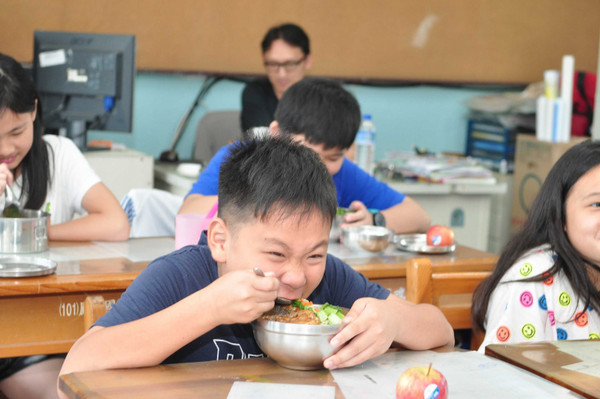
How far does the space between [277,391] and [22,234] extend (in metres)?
1.17

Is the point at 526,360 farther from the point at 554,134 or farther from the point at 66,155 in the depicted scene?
the point at 554,134

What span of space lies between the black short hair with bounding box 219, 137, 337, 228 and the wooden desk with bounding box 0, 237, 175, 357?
24.8 inches

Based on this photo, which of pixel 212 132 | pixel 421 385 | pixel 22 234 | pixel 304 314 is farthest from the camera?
pixel 212 132

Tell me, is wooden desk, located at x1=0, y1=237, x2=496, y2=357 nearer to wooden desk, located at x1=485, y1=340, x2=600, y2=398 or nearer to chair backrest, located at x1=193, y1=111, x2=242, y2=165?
wooden desk, located at x1=485, y1=340, x2=600, y2=398

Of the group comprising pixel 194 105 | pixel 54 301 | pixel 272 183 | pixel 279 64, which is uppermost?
pixel 279 64

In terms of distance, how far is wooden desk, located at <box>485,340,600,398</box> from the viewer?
1.10 metres

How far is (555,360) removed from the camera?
1.21m

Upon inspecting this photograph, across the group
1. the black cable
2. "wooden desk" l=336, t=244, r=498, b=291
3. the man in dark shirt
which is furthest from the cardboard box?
"wooden desk" l=336, t=244, r=498, b=291

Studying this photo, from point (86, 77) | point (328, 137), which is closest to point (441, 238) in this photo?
point (328, 137)

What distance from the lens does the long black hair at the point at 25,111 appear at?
2.20 meters

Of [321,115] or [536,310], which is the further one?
[321,115]

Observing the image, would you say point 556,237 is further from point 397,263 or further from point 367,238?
point 367,238

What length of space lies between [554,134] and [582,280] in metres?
3.06

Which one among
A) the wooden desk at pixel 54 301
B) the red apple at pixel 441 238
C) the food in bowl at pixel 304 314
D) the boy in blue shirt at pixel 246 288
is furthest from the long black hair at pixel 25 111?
the food in bowl at pixel 304 314
